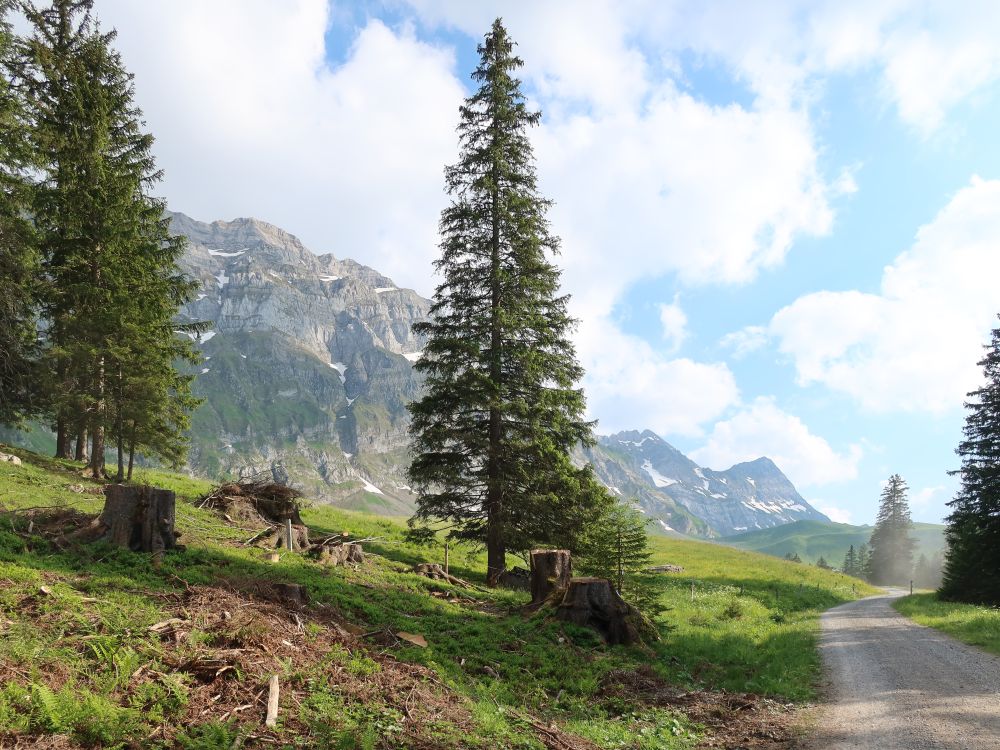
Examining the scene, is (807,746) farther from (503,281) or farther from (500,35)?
(500,35)

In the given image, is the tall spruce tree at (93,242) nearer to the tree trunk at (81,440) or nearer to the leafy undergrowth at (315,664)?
the tree trunk at (81,440)

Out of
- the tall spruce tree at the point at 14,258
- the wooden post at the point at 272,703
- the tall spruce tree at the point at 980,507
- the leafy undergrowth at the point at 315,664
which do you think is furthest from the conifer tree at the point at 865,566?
the tall spruce tree at the point at 14,258

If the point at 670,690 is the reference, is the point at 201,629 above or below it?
above

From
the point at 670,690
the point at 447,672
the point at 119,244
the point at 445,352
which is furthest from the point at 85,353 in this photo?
the point at 670,690

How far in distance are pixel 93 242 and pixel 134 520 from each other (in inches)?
696

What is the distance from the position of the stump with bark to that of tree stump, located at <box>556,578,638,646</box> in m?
9.46

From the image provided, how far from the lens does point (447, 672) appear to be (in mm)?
8789

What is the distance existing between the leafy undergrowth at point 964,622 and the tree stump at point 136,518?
21267 millimetres

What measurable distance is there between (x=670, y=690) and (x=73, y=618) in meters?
10.1

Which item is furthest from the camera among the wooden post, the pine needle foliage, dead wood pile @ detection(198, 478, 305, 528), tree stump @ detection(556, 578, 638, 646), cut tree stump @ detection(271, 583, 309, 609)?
the pine needle foliage

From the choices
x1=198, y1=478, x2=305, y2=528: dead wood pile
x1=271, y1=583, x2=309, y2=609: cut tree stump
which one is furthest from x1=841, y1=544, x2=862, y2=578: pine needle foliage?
x1=271, y1=583, x2=309, y2=609: cut tree stump

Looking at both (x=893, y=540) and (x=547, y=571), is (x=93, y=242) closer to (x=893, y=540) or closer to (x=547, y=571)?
(x=547, y=571)

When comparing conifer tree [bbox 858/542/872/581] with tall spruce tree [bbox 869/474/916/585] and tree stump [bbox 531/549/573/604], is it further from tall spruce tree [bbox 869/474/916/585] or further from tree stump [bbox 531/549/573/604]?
tree stump [bbox 531/549/573/604]

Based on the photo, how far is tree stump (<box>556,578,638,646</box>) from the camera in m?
12.9
